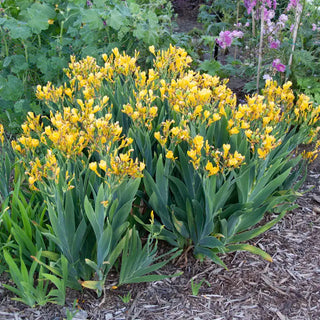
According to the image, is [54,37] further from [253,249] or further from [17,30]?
[253,249]

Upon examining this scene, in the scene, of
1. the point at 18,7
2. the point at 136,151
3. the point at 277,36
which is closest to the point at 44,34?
the point at 18,7

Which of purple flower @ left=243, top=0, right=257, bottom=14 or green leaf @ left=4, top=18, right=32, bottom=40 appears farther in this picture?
purple flower @ left=243, top=0, right=257, bottom=14

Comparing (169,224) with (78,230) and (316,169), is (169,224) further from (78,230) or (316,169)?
(316,169)

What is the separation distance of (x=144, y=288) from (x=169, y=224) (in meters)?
0.33

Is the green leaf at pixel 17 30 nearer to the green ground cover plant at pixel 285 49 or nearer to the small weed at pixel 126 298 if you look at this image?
the green ground cover plant at pixel 285 49

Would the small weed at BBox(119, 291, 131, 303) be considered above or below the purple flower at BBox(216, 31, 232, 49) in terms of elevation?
A: below

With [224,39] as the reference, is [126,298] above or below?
below

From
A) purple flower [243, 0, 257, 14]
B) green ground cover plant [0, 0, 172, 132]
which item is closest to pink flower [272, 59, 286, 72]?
purple flower [243, 0, 257, 14]

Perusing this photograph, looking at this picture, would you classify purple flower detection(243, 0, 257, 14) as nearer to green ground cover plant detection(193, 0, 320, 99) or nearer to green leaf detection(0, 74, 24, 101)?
green ground cover plant detection(193, 0, 320, 99)

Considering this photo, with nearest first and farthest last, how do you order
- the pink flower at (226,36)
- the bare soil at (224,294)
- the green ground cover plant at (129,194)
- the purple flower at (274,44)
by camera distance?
the green ground cover plant at (129,194) → the bare soil at (224,294) → the purple flower at (274,44) → the pink flower at (226,36)

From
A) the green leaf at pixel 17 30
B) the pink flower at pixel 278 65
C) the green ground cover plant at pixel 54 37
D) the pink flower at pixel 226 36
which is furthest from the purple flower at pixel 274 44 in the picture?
the green leaf at pixel 17 30

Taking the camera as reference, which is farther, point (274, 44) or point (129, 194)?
point (274, 44)

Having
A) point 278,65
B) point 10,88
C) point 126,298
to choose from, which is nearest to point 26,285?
point 126,298

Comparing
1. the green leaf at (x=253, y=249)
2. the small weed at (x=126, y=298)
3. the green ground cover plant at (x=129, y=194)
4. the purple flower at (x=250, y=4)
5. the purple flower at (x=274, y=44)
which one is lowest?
the small weed at (x=126, y=298)
